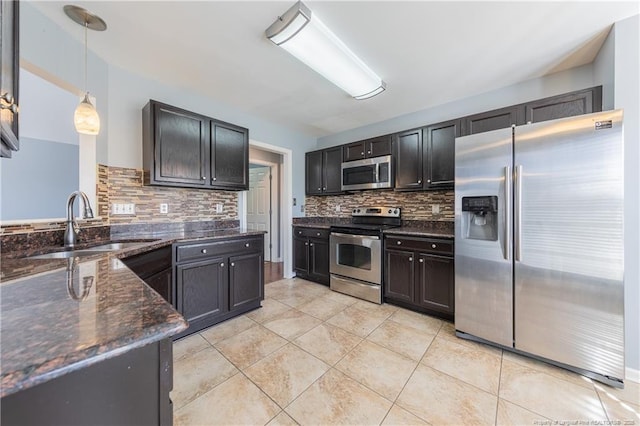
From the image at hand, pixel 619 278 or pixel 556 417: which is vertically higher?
pixel 619 278

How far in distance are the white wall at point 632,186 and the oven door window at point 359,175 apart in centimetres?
216

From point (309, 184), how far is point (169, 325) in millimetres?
3719

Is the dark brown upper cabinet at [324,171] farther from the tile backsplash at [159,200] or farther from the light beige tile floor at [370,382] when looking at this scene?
the light beige tile floor at [370,382]

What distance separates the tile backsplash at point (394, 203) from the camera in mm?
3067

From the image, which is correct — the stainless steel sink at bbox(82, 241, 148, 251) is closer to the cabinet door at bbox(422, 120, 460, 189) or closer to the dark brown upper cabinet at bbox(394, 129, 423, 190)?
the dark brown upper cabinet at bbox(394, 129, 423, 190)

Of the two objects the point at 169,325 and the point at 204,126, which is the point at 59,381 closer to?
the point at 169,325

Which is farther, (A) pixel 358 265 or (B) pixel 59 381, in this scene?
(A) pixel 358 265

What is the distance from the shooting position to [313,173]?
413 centimetres

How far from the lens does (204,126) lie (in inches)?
102

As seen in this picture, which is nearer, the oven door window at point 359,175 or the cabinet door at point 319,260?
the oven door window at point 359,175

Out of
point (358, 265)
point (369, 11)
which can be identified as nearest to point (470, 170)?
point (369, 11)

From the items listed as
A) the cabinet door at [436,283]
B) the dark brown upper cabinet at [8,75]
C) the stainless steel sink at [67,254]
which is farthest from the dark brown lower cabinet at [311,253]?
the dark brown upper cabinet at [8,75]

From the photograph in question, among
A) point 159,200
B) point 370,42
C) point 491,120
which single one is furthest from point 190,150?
point 491,120

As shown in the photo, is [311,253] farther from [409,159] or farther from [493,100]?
[493,100]
